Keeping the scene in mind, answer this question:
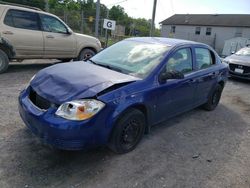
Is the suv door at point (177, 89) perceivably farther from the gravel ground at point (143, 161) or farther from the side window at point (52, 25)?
the side window at point (52, 25)

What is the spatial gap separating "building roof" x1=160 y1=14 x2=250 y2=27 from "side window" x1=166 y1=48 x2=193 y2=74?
3638 centimetres

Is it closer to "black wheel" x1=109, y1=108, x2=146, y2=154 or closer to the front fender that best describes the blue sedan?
"black wheel" x1=109, y1=108, x2=146, y2=154

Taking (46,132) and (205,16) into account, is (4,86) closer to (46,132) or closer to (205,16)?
(46,132)

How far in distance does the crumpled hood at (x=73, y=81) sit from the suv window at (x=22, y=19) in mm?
4212

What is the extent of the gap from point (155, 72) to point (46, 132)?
71.8 inches

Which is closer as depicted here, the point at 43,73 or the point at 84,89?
the point at 84,89

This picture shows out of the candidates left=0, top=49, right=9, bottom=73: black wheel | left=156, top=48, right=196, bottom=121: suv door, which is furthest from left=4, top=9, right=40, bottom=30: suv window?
left=156, top=48, right=196, bottom=121: suv door

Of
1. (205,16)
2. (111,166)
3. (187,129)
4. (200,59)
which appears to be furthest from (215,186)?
(205,16)

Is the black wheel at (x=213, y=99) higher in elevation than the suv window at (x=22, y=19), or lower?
lower

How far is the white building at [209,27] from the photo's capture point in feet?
122

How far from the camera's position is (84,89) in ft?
10.4

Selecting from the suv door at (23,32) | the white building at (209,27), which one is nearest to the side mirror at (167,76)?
the suv door at (23,32)

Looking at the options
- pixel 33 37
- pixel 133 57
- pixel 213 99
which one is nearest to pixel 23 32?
pixel 33 37

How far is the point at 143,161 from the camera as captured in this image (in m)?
3.56
